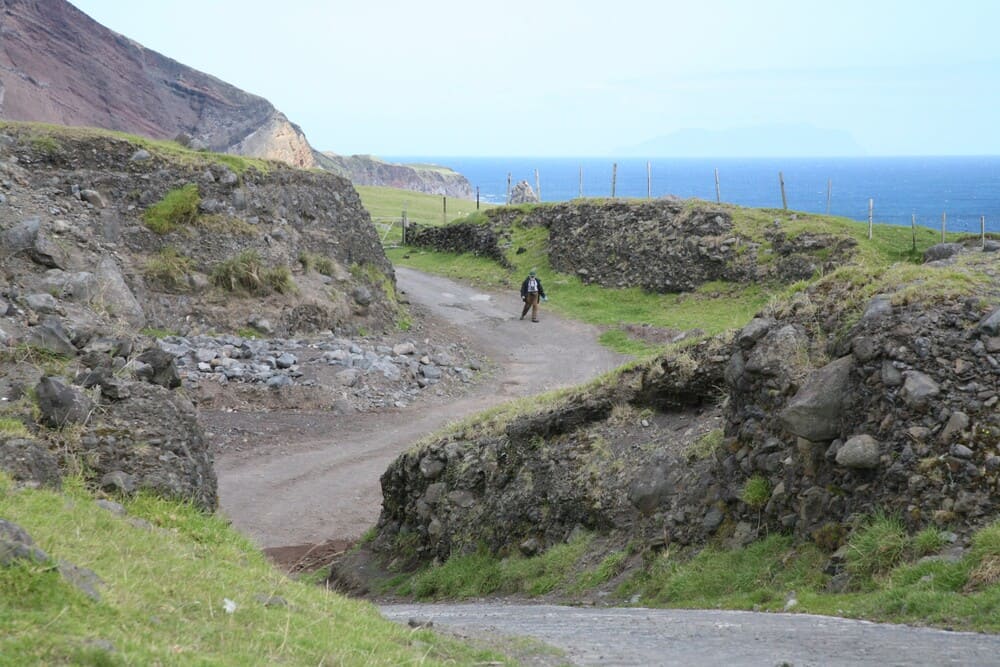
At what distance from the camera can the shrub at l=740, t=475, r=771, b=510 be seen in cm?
1204

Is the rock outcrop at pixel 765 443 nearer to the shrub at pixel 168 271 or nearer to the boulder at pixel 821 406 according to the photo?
the boulder at pixel 821 406

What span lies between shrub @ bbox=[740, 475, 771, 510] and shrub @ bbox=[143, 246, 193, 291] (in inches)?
914

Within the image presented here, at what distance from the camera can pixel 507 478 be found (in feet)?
53.4

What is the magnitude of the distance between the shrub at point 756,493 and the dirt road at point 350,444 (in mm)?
9638

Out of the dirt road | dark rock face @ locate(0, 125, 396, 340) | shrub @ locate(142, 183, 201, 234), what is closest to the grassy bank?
the dirt road

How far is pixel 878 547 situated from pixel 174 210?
1093 inches

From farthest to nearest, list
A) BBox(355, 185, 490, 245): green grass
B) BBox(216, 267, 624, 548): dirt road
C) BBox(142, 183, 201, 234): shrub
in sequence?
BBox(355, 185, 490, 245): green grass
BBox(142, 183, 201, 234): shrub
BBox(216, 267, 624, 548): dirt road

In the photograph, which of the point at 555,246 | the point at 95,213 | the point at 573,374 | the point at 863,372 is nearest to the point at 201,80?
the point at 555,246

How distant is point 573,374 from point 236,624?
78.1 ft

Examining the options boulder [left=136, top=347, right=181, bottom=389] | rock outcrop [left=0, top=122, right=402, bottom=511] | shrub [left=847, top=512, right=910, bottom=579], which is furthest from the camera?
rock outcrop [left=0, top=122, right=402, bottom=511]

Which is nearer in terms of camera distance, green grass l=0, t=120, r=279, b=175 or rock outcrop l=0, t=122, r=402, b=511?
rock outcrop l=0, t=122, r=402, b=511

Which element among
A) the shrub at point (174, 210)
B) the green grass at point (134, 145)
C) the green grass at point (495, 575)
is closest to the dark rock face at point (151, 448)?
the green grass at point (495, 575)

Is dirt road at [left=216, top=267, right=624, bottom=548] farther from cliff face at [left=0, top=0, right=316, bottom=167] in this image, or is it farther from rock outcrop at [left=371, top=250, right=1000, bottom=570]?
cliff face at [left=0, top=0, right=316, bottom=167]

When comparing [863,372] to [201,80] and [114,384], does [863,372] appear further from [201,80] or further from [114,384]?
[201,80]
